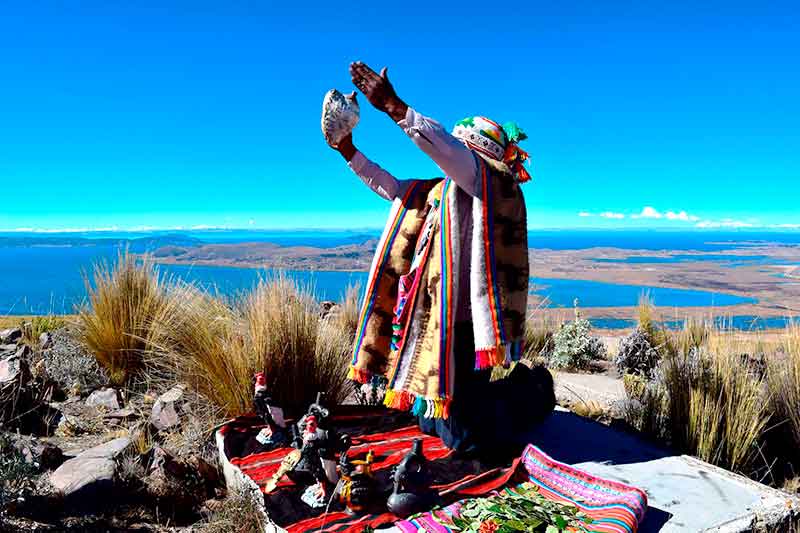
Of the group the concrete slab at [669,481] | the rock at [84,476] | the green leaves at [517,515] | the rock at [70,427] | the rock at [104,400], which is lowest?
the rock at [70,427]

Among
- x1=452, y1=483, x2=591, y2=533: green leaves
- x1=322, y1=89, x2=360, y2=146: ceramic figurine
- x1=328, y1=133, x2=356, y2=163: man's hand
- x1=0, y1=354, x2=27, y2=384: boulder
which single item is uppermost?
x1=322, y1=89, x2=360, y2=146: ceramic figurine

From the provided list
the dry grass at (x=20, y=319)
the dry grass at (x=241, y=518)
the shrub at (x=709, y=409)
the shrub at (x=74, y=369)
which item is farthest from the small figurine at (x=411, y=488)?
the dry grass at (x=20, y=319)

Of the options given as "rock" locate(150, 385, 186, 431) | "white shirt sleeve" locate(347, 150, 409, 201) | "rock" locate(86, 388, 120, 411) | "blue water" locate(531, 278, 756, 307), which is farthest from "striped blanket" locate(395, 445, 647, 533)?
"rock" locate(86, 388, 120, 411)

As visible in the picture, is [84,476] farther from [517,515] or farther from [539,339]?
[539,339]

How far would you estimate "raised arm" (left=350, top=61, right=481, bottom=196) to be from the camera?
2.63m

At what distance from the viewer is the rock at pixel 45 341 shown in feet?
20.0

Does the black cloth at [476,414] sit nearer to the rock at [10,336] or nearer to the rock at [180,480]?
the rock at [180,480]

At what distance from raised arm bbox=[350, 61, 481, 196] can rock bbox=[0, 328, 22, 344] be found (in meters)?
6.03

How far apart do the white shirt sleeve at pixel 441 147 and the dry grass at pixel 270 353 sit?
2.09m

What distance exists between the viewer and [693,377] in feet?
13.0

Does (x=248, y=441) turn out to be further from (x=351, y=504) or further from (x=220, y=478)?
(x=351, y=504)

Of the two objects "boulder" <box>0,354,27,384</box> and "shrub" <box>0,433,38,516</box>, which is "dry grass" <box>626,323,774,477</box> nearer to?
"shrub" <box>0,433,38,516</box>

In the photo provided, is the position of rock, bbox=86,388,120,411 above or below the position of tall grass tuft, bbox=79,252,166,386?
below

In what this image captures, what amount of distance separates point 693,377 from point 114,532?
375 centimetres
